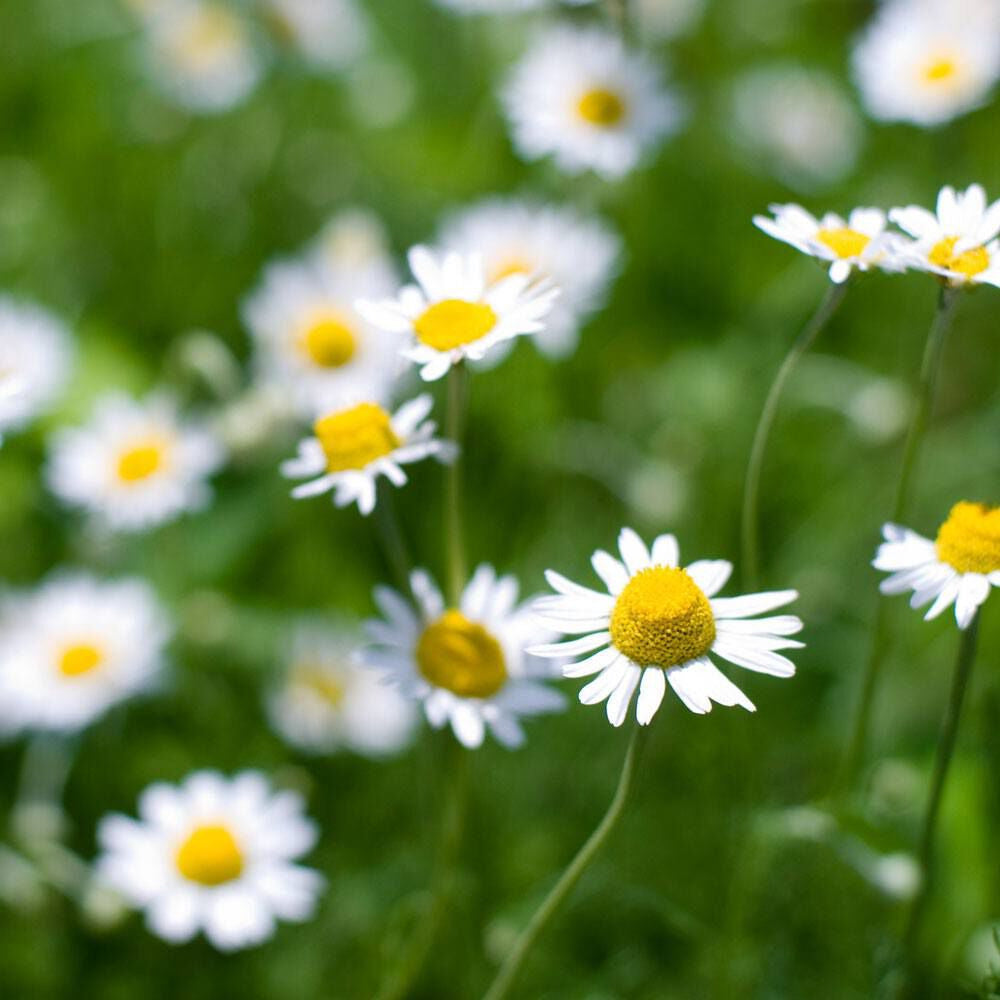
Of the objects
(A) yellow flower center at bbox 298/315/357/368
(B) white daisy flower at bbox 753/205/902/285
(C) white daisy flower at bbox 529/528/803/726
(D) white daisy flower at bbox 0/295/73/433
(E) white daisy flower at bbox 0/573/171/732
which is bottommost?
(E) white daisy flower at bbox 0/573/171/732

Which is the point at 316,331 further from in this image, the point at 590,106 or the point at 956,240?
the point at 956,240

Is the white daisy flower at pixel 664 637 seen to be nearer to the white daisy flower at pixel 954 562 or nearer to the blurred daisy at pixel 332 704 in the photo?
the white daisy flower at pixel 954 562

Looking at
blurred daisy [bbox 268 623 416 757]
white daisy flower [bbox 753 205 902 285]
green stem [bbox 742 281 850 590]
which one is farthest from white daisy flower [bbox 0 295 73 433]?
white daisy flower [bbox 753 205 902 285]

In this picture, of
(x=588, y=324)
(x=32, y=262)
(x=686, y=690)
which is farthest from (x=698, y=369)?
(x=686, y=690)

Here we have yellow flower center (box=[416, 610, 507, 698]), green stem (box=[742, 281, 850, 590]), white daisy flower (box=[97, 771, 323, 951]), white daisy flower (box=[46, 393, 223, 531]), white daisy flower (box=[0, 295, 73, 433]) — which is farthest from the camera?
white daisy flower (box=[0, 295, 73, 433])

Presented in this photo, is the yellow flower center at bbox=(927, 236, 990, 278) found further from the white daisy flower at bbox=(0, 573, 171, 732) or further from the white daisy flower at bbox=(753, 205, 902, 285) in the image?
the white daisy flower at bbox=(0, 573, 171, 732)

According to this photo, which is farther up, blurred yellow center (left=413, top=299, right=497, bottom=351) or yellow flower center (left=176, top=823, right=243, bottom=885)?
blurred yellow center (left=413, top=299, right=497, bottom=351)
